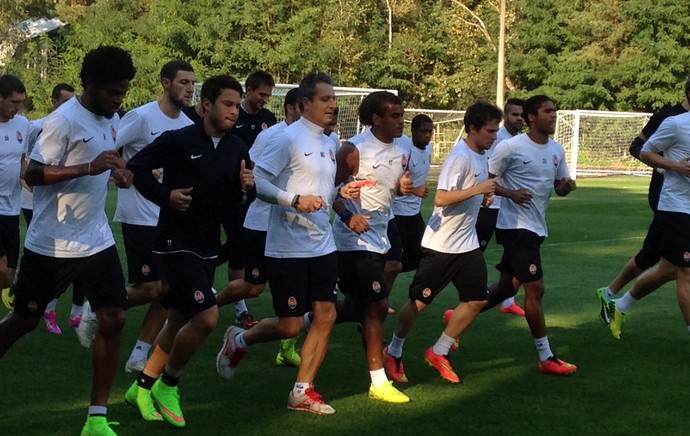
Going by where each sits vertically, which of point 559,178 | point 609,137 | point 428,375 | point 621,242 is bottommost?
point 609,137

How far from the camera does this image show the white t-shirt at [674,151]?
922cm

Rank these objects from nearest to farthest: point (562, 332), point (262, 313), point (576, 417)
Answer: point (576, 417) → point (562, 332) → point (262, 313)

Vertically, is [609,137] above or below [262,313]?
below

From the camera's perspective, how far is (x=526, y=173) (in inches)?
357

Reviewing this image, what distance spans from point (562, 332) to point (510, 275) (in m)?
1.34

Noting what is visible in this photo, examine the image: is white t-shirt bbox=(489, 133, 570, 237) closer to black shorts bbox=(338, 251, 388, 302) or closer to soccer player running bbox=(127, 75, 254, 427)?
black shorts bbox=(338, 251, 388, 302)

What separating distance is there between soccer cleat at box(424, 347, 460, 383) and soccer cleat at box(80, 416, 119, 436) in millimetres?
2791

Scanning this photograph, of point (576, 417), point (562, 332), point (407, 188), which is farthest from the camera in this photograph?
point (562, 332)

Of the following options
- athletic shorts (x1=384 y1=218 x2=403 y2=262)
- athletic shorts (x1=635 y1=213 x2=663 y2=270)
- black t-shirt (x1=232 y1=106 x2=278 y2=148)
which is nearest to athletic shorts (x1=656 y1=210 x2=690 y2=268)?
athletic shorts (x1=635 y1=213 x2=663 y2=270)

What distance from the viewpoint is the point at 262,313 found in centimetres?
1159

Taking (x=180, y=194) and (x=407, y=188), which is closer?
(x=180, y=194)

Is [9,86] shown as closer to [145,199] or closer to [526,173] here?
[145,199]

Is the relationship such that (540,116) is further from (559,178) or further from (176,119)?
(176,119)

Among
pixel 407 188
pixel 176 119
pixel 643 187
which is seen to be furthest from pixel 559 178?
pixel 643 187
